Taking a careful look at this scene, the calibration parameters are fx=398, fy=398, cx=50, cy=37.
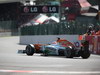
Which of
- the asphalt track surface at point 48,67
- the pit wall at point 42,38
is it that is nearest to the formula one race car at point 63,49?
the asphalt track surface at point 48,67

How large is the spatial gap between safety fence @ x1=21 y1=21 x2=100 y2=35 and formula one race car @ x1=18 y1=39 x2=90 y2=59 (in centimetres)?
1228

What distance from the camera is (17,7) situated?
70125 mm

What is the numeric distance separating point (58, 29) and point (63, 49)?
56.5 ft

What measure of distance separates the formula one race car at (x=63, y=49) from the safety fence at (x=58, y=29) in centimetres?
1228

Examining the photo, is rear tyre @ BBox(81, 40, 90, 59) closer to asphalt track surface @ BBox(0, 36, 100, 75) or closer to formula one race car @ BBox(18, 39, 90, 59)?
formula one race car @ BBox(18, 39, 90, 59)

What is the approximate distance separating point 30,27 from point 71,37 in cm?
908

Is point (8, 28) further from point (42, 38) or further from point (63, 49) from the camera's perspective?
point (63, 49)

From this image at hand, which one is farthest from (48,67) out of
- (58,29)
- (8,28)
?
(8,28)

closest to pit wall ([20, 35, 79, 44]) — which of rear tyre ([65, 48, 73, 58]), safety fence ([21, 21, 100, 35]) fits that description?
safety fence ([21, 21, 100, 35])

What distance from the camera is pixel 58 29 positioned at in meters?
35.5

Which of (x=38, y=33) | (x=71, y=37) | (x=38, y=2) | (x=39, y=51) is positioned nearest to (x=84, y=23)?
(x=71, y=37)

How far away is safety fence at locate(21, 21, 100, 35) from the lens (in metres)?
32.1

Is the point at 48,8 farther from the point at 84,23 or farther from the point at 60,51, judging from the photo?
the point at 60,51

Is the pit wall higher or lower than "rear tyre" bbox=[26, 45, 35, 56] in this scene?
lower
